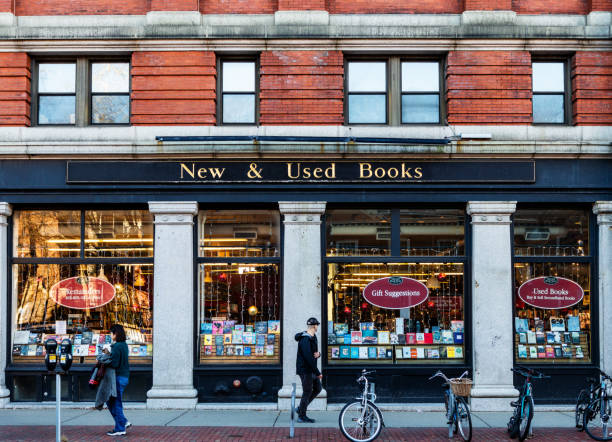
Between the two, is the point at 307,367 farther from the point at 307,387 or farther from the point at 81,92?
the point at 81,92

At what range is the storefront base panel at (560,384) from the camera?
A: 13203 millimetres

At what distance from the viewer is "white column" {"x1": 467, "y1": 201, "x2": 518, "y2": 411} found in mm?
12977

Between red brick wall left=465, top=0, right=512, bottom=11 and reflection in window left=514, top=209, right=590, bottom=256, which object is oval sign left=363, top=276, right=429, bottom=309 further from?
red brick wall left=465, top=0, right=512, bottom=11

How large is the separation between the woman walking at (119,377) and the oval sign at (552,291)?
7.84 metres

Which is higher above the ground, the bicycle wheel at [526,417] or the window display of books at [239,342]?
the window display of books at [239,342]

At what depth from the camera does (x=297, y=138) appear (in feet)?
43.0

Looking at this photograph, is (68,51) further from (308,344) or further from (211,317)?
(308,344)

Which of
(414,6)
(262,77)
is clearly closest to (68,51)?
(262,77)

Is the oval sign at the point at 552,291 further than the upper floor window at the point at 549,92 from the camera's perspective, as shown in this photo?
No

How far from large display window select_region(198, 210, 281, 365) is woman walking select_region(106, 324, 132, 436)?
2.57 meters

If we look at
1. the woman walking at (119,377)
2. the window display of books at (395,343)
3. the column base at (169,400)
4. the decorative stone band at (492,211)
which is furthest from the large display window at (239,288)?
the decorative stone band at (492,211)

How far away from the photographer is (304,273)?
1315 centimetres

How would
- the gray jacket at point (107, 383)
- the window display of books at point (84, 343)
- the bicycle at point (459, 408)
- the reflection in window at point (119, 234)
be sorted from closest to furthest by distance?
1. the bicycle at point (459, 408)
2. the gray jacket at point (107, 383)
3. the window display of books at point (84, 343)
4. the reflection in window at point (119, 234)

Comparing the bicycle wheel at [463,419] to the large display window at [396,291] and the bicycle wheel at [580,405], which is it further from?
the large display window at [396,291]
